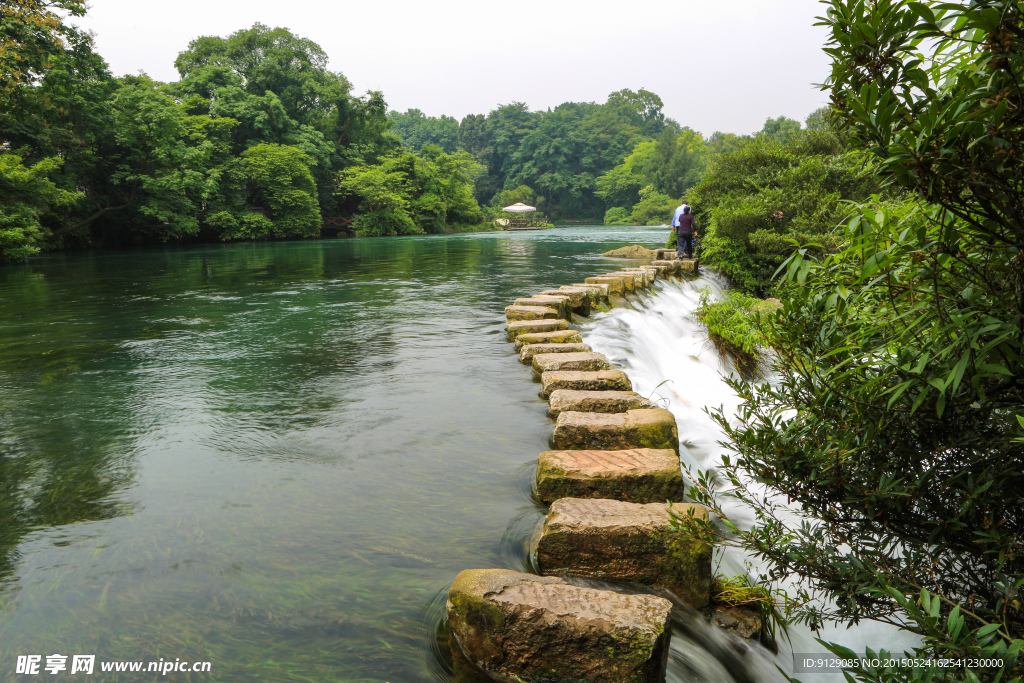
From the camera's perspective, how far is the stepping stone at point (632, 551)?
93.4 inches

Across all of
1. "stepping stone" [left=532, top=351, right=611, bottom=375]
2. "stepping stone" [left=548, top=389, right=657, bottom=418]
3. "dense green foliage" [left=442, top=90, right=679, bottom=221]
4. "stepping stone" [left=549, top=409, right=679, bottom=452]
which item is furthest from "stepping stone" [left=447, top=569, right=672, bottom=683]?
"dense green foliage" [left=442, top=90, right=679, bottom=221]

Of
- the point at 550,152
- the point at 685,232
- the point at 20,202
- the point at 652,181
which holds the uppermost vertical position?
the point at 550,152

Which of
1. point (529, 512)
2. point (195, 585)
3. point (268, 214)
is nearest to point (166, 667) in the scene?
point (195, 585)

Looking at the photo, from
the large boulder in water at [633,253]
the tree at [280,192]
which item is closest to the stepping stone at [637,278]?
the large boulder in water at [633,253]

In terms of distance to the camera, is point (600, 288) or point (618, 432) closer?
point (618, 432)

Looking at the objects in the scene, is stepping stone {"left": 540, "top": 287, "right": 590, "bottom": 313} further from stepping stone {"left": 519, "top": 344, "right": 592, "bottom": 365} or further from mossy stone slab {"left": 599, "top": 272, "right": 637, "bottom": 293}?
stepping stone {"left": 519, "top": 344, "right": 592, "bottom": 365}

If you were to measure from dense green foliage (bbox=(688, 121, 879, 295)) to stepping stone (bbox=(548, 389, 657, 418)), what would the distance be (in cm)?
804

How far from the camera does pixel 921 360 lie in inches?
58.7

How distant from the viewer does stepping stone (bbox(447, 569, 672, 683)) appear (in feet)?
6.28

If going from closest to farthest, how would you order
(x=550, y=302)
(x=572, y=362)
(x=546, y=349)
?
(x=572, y=362), (x=546, y=349), (x=550, y=302)

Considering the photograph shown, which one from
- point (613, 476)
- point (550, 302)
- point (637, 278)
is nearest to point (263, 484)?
point (613, 476)

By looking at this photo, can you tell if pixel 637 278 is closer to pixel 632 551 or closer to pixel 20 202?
pixel 632 551

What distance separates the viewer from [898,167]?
135 centimetres

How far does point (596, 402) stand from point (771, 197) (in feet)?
32.7
